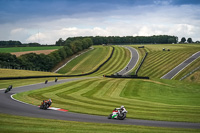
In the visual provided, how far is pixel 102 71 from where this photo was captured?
101438mm

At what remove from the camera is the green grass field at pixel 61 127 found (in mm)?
16203

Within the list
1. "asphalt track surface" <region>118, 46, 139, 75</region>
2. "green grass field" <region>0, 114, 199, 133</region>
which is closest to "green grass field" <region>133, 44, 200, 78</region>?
"asphalt track surface" <region>118, 46, 139, 75</region>

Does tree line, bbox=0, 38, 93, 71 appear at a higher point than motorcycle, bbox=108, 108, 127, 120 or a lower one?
higher

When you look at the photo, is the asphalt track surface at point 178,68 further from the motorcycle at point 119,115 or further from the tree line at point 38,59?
the motorcycle at point 119,115

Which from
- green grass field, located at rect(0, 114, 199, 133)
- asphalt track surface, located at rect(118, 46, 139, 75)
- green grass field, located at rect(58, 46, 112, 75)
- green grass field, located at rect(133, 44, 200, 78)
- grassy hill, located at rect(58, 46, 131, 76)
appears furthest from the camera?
green grass field, located at rect(58, 46, 112, 75)

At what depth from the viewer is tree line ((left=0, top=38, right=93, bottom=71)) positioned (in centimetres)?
9544

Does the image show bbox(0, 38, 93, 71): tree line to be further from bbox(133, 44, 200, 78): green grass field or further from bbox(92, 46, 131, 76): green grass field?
bbox(133, 44, 200, 78): green grass field

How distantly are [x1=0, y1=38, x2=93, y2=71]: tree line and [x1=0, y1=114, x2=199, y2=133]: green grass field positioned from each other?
75.8 m

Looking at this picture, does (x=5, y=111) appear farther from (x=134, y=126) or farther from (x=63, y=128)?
(x=134, y=126)

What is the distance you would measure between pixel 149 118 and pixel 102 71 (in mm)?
79713

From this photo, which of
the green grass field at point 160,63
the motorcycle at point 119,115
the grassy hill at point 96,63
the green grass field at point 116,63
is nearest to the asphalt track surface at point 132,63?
the green grass field at point 116,63

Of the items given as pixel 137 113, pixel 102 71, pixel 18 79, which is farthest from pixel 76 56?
pixel 137 113

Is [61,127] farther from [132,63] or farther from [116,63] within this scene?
[116,63]

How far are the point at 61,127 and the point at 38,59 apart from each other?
101m
